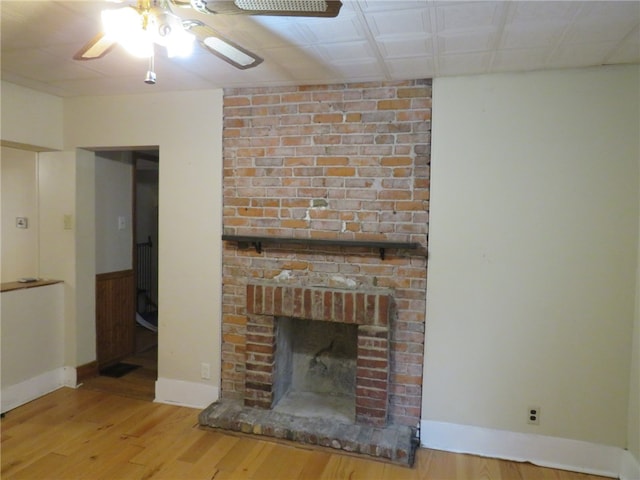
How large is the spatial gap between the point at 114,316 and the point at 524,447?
3500mm

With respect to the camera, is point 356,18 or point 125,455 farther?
point 125,455

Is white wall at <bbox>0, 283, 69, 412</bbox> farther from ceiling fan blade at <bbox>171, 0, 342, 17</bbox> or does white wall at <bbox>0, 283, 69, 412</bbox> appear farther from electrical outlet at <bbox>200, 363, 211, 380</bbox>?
ceiling fan blade at <bbox>171, 0, 342, 17</bbox>

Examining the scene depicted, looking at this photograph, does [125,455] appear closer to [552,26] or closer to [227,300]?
[227,300]

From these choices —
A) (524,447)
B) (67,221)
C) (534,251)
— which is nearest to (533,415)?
(524,447)

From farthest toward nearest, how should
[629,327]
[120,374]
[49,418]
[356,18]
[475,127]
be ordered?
[120,374], [49,418], [475,127], [629,327], [356,18]

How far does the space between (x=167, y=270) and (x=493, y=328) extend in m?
2.33

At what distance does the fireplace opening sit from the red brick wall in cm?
31

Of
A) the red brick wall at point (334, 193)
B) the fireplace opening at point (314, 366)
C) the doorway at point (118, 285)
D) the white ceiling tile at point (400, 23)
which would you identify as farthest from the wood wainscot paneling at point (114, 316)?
the white ceiling tile at point (400, 23)

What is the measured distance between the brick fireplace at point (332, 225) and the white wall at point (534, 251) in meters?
0.16

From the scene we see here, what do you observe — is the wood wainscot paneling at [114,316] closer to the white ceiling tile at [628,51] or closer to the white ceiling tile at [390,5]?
the white ceiling tile at [390,5]

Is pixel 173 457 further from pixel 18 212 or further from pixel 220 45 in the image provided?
pixel 18 212

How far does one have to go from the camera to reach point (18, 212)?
334cm

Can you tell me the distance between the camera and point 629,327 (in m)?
2.27

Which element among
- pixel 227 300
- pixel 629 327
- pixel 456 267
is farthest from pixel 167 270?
pixel 629 327
